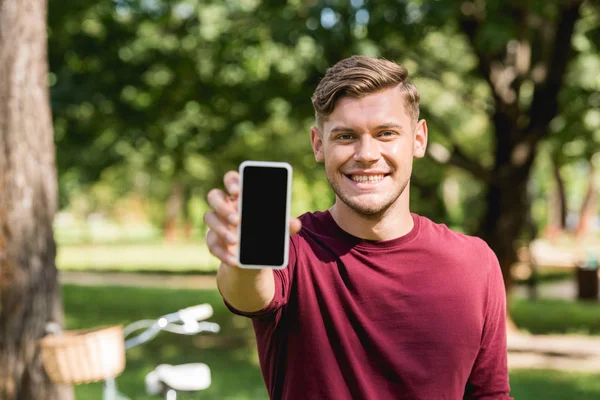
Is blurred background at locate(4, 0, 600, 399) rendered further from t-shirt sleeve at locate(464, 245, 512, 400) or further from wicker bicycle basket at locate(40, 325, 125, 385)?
t-shirt sleeve at locate(464, 245, 512, 400)

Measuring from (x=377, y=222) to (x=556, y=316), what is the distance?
15969mm

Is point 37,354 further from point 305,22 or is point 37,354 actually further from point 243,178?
point 243,178

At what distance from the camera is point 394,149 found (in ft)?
7.31

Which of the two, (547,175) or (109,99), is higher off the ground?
(109,99)

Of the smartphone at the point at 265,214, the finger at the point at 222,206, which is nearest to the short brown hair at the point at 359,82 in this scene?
the smartphone at the point at 265,214

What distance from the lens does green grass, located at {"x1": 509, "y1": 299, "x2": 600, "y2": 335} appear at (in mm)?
15270

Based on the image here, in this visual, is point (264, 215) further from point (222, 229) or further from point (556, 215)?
point (556, 215)

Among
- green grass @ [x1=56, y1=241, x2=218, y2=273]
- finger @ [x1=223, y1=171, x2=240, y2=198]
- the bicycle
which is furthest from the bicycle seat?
green grass @ [x1=56, y1=241, x2=218, y2=273]

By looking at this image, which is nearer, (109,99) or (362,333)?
(362,333)

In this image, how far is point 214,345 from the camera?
13516 mm

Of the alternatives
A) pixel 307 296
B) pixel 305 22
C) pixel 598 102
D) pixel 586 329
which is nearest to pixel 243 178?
pixel 307 296

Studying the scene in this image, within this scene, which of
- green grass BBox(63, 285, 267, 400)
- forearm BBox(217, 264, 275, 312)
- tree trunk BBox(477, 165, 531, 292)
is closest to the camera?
forearm BBox(217, 264, 275, 312)

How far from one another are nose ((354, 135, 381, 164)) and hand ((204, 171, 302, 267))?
516 millimetres

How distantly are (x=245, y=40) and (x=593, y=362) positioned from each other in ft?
22.9
